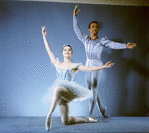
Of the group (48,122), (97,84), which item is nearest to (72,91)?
(48,122)

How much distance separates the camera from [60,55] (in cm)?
289

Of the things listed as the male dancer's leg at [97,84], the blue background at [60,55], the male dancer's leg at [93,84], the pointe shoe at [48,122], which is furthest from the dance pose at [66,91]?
the blue background at [60,55]

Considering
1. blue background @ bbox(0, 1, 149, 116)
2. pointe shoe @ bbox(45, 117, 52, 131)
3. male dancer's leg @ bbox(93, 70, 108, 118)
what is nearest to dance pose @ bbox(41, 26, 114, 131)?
pointe shoe @ bbox(45, 117, 52, 131)

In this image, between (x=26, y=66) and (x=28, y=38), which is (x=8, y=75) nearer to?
(x=26, y=66)

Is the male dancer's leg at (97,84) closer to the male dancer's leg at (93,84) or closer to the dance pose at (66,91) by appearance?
the male dancer's leg at (93,84)

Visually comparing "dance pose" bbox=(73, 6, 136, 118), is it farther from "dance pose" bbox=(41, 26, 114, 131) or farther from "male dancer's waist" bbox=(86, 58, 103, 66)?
"dance pose" bbox=(41, 26, 114, 131)

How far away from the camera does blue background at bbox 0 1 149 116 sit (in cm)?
287

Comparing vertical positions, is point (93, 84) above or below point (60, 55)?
below

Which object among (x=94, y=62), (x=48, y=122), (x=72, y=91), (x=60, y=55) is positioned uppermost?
(x=60, y=55)

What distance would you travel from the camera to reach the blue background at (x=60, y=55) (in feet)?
9.40

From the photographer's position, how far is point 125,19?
299cm

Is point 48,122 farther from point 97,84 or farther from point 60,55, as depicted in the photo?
point 60,55

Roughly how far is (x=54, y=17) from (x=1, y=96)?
1.82 metres

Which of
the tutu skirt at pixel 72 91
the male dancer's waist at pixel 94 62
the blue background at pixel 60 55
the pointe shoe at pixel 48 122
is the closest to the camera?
the pointe shoe at pixel 48 122
